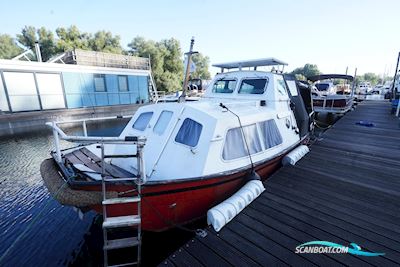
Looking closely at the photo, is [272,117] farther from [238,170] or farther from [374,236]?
[374,236]

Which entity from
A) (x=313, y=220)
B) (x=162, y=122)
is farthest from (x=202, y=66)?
(x=313, y=220)

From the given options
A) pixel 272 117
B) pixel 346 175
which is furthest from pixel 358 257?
pixel 272 117

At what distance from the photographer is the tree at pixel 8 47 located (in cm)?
3900

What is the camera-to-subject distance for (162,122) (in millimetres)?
4254

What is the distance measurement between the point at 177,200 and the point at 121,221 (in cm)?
90

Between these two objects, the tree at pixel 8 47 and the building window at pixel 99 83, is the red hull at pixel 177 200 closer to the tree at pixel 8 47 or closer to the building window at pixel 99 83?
the building window at pixel 99 83

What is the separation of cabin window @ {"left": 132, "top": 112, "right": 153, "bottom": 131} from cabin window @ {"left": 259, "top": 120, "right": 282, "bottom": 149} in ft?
8.43

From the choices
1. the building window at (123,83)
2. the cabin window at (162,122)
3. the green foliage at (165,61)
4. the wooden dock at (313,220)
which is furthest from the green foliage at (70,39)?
the wooden dock at (313,220)

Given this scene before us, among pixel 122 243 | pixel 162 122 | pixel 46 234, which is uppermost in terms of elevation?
pixel 162 122

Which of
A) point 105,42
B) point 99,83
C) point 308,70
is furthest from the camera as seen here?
point 308,70

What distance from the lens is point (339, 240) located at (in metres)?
2.84

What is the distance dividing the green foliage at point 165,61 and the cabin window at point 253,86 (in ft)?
82.8

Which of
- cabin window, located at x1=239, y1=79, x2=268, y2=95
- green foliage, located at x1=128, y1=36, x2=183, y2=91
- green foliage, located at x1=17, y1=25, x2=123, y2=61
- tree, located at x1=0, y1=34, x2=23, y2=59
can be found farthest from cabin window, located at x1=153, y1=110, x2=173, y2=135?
tree, located at x1=0, y1=34, x2=23, y2=59

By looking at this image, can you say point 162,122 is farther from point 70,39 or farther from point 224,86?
point 70,39
